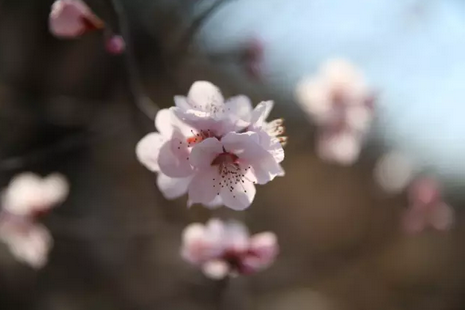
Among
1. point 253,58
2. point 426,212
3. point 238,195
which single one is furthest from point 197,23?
point 426,212

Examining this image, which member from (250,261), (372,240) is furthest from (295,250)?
(250,261)

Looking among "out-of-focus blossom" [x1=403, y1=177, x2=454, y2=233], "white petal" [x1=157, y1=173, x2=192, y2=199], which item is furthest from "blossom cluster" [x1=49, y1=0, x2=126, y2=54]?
"out-of-focus blossom" [x1=403, y1=177, x2=454, y2=233]

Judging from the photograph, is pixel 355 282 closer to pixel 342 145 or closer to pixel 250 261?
pixel 342 145

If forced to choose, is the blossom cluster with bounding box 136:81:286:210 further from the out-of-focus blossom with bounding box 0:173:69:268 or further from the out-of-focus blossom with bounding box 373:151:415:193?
the out-of-focus blossom with bounding box 373:151:415:193

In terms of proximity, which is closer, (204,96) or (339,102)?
(204,96)

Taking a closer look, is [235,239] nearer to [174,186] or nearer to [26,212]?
[174,186]

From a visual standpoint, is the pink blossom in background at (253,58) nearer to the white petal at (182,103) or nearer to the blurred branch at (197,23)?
the blurred branch at (197,23)
